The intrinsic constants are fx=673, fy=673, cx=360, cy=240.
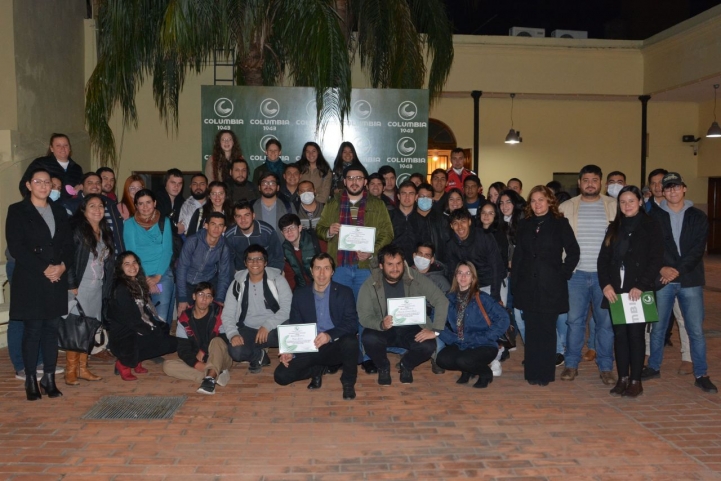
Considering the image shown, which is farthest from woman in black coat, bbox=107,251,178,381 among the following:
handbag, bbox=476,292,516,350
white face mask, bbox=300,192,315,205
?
handbag, bbox=476,292,516,350

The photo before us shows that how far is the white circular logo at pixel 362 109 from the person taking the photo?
11.0 meters

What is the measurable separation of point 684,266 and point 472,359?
2172mm

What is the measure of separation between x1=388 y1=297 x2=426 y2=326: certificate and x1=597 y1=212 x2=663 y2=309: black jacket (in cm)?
181

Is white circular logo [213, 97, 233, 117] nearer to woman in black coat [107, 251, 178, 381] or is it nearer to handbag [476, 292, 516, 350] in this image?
woman in black coat [107, 251, 178, 381]

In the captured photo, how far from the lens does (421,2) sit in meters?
11.7

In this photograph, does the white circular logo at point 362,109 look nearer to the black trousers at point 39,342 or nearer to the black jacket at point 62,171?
the black jacket at point 62,171

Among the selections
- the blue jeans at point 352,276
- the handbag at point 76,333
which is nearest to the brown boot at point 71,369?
the handbag at point 76,333

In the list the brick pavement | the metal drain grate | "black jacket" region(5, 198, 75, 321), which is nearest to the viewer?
the brick pavement

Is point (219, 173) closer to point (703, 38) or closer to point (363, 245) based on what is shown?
point (363, 245)

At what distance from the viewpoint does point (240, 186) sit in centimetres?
859

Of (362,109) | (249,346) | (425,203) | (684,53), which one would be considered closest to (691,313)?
(425,203)

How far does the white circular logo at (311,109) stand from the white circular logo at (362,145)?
82cm

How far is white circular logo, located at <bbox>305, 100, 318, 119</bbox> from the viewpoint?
10629 mm

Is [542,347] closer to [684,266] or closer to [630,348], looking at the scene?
[630,348]
